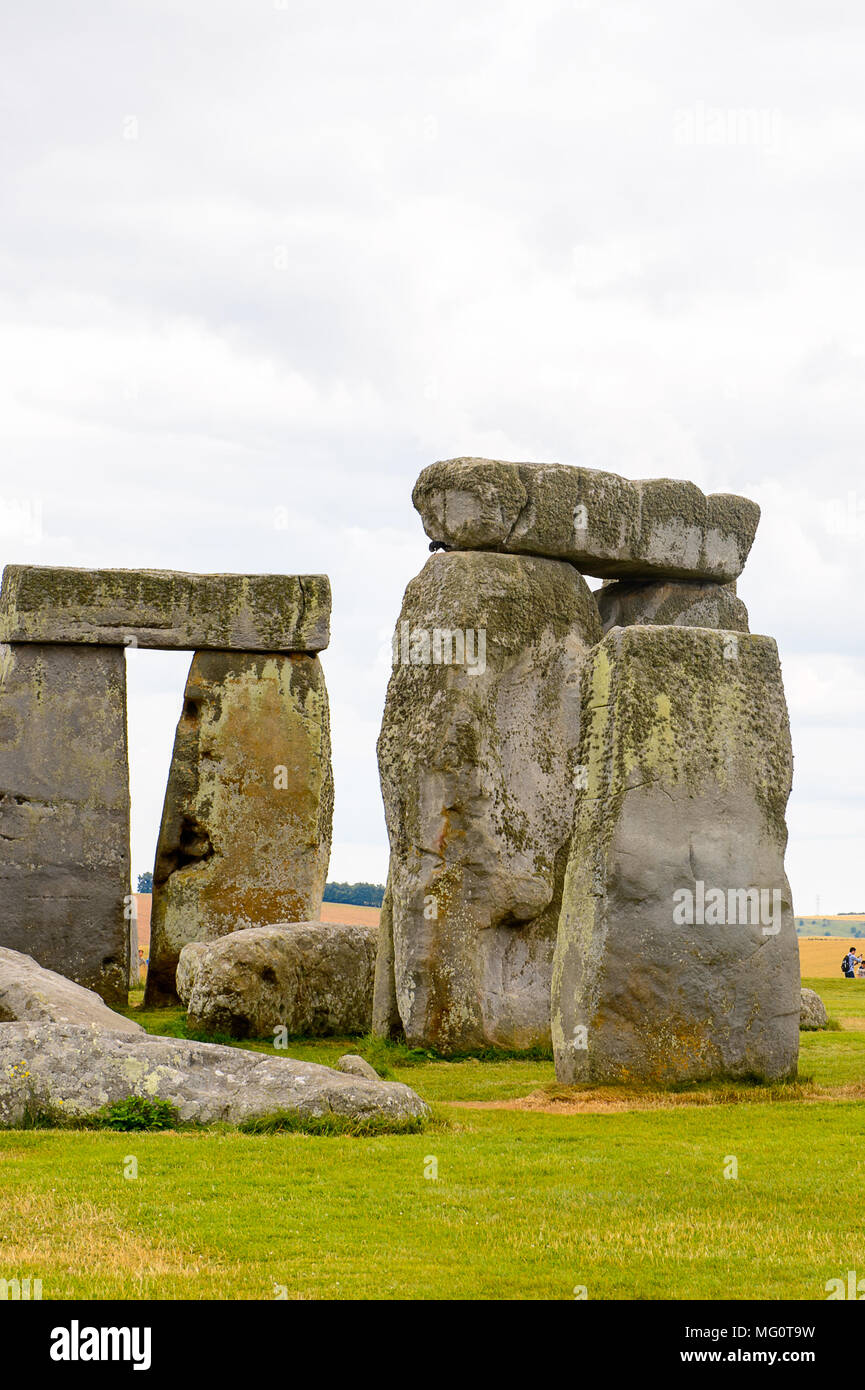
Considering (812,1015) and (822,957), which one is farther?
(822,957)

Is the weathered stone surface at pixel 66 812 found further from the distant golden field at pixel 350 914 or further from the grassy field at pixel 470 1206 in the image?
the distant golden field at pixel 350 914

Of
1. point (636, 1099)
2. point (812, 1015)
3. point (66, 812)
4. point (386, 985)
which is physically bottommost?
point (636, 1099)

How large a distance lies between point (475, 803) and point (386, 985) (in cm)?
181

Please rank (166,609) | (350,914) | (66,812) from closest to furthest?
(66,812), (166,609), (350,914)

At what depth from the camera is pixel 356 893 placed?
6862 centimetres

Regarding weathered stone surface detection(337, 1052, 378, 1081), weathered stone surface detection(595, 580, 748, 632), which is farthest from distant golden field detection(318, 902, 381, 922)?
weathered stone surface detection(337, 1052, 378, 1081)

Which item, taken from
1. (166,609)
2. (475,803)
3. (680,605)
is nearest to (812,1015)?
(475,803)

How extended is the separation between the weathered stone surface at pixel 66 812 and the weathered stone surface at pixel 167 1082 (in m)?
9.47

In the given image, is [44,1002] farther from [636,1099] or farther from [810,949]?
[810,949]

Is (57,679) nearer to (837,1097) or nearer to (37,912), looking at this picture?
(37,912)

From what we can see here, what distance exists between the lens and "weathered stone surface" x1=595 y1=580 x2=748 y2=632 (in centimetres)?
1658

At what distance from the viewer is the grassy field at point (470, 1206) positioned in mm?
6359
